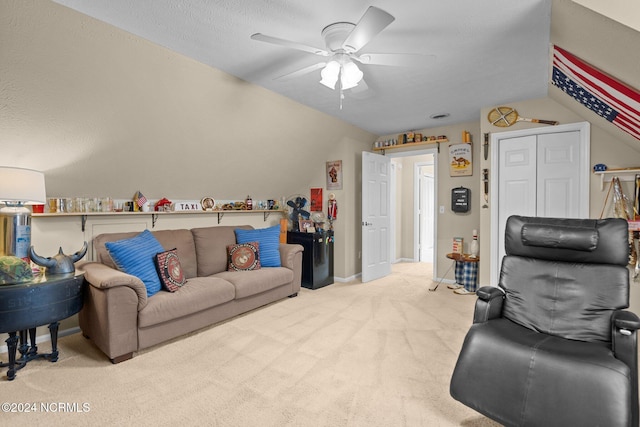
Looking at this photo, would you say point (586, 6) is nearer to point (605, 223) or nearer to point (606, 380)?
A: point (605, 223)

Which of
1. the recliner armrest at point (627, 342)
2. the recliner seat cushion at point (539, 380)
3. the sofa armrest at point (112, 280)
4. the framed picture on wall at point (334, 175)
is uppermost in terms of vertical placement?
the framed picture on wall at point (334, 175)

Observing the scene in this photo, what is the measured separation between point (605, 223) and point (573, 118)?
2109 millimetres

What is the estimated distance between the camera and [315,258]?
4.37 m

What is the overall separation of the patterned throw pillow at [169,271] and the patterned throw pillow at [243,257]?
2.40ft

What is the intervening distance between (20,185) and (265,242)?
7.50 feet

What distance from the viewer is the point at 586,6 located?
5.08 ft

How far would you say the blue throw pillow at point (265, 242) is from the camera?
3785 mm

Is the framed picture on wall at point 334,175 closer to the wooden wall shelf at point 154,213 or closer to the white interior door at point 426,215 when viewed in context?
the wooden wall shelf at point 154,213

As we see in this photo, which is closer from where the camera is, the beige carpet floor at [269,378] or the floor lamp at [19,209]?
the beige carpet floor at [269,378]

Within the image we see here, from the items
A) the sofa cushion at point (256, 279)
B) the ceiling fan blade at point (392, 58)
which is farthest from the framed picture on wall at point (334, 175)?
the ceiling fan blade at point (392, 58)

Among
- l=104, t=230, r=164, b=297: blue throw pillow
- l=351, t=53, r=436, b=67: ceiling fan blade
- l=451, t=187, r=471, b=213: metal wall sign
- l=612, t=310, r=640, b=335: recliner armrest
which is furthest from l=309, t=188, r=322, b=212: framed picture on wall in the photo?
l=612, t=310, r=640, b=335: recliner armrest

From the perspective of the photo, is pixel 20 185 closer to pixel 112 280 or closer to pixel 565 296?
pixel 112 280

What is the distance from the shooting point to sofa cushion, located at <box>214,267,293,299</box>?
318cm

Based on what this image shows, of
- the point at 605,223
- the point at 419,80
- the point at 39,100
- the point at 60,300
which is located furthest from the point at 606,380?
the point at 39,100
